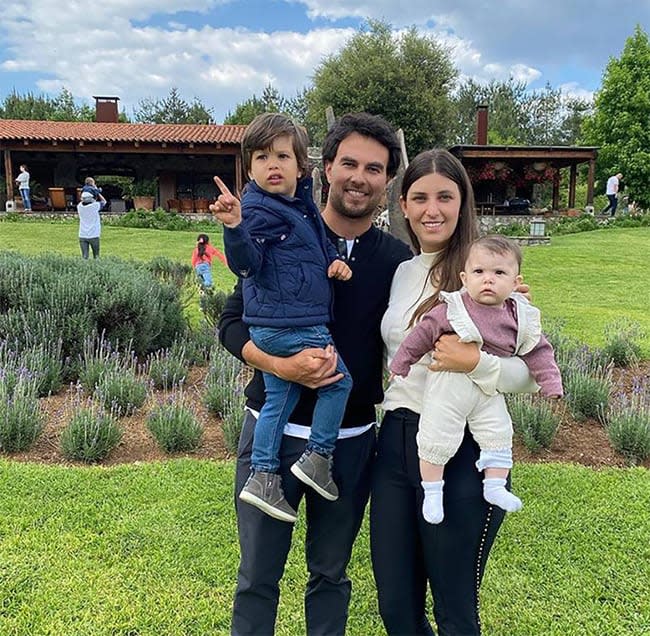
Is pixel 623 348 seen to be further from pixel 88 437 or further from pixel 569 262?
pixel 569 262

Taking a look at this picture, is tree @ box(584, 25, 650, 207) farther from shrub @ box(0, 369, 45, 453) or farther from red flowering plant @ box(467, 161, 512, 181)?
shrub @ box(0, 369, 45, 453)

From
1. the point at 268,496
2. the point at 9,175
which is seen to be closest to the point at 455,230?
the point at 268,496

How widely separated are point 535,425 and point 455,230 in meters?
3.02

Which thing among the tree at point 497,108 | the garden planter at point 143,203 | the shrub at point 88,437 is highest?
the tree at point 497,108

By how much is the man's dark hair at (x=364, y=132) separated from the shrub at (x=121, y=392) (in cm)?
336

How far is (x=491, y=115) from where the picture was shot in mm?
59156

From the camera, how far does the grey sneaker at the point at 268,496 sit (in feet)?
6.55

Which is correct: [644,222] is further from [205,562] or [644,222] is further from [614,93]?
[205,562]

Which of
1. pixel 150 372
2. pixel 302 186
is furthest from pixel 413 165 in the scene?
pixel 150 372

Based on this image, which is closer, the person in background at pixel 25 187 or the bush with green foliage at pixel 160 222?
the bush with green foliage at pixel 160 222

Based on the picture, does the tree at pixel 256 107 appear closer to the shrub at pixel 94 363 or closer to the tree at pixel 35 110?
the tree at pixel 35 110

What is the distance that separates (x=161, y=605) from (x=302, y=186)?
2.06 metres

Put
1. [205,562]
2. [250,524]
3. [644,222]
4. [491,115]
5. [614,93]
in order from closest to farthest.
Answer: [250,524] < [205,562] < [644,222] < [614,93] < [491,115]

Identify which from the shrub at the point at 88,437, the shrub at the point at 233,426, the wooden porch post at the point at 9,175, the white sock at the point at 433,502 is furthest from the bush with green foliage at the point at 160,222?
the white sock at the point at 433,502
